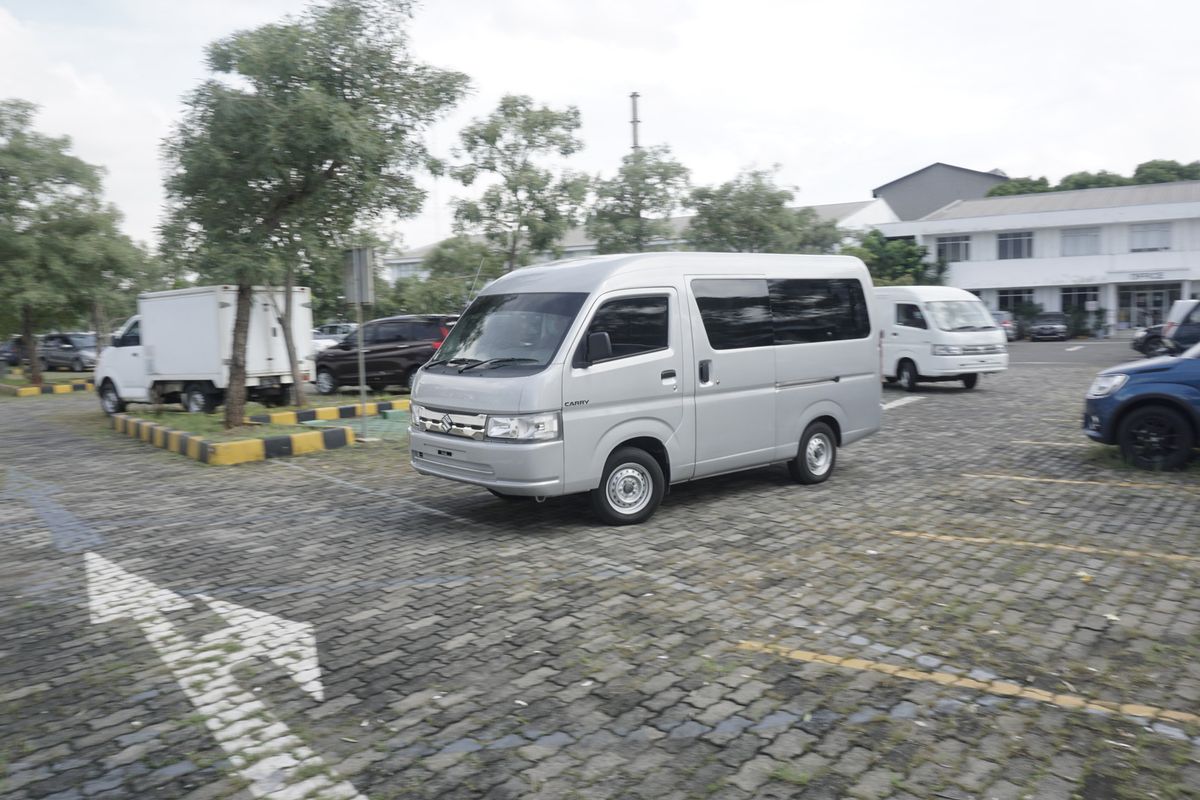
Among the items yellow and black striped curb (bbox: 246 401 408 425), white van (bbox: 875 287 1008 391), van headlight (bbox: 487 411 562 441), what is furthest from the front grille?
white van (bbox: 875 287 1008 391)

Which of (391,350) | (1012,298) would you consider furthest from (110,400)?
(1012,298)

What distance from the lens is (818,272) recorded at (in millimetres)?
9273

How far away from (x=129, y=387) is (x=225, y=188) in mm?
6798

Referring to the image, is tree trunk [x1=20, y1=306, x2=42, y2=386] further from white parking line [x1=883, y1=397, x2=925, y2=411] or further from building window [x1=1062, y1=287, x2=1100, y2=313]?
building window [x1=1062, y1=287, x2=1100, y2=313]

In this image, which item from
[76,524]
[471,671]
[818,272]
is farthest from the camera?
[818,272]

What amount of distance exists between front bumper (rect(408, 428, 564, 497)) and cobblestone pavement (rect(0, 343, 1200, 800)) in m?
0.50

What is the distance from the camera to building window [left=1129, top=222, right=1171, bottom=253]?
46.2m

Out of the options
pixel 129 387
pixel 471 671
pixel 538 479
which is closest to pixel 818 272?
pixel 538 479

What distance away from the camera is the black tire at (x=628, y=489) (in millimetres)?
7551

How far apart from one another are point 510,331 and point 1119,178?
236 feet

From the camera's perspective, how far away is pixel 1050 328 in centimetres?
4331

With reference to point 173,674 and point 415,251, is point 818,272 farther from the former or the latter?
point 415,251

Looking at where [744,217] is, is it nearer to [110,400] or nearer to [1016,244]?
[110,400]

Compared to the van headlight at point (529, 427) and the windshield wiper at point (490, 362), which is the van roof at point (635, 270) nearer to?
the windshield wiper at point (490, 362)
